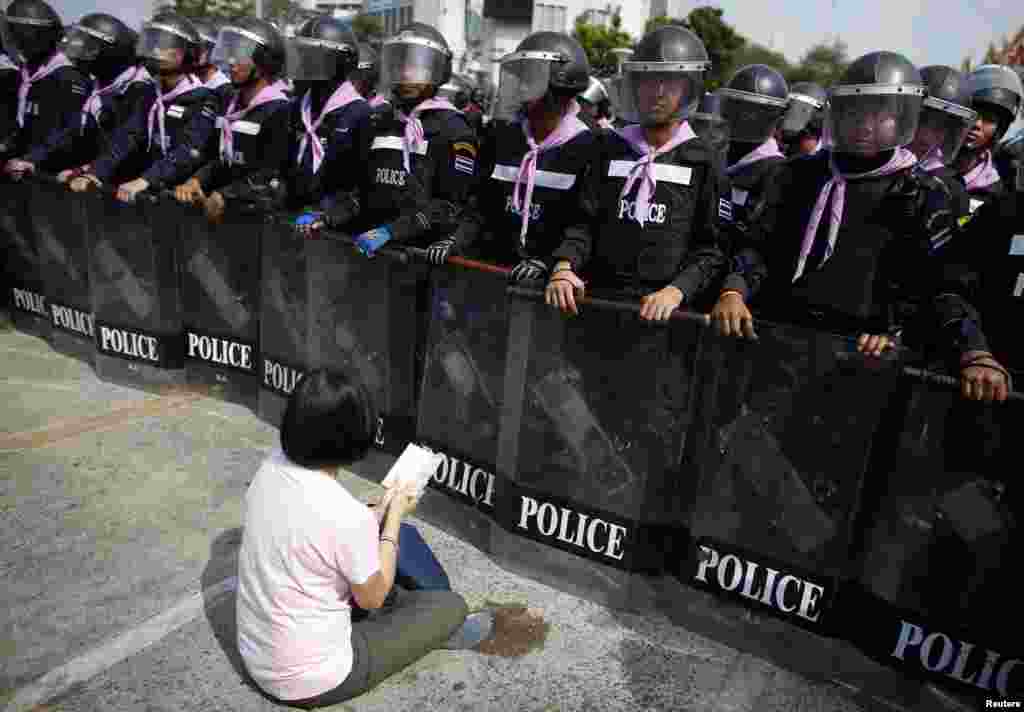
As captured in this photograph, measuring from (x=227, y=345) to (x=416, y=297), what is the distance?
2011 mm

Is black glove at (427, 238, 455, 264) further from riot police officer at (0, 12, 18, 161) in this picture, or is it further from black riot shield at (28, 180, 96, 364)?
riot police officer at (0, 12, 18, 161)

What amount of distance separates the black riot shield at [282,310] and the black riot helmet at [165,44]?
199 centimetres

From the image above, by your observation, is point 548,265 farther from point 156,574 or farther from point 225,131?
point 225,131

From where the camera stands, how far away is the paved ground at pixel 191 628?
2.74 m

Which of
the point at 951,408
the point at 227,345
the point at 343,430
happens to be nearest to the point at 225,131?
the point at 227,345

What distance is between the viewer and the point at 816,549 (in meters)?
2.90

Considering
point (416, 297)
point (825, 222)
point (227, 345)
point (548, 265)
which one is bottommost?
point (227, 345)

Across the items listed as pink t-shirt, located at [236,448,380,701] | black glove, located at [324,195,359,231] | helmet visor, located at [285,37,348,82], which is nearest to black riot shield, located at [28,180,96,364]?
helmet visor, located at [285,37,348,82]

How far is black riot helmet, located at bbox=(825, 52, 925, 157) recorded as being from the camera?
305 centimetres

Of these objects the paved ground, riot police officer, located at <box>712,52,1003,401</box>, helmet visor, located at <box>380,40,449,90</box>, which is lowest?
the paved ground

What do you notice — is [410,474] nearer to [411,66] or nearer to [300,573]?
[300,573]

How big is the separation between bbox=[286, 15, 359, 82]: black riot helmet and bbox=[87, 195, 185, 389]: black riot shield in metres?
1.32

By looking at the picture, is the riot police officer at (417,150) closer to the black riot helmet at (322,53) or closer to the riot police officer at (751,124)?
the black riot helmet at (322,53)

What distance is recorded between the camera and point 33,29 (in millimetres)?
6543
